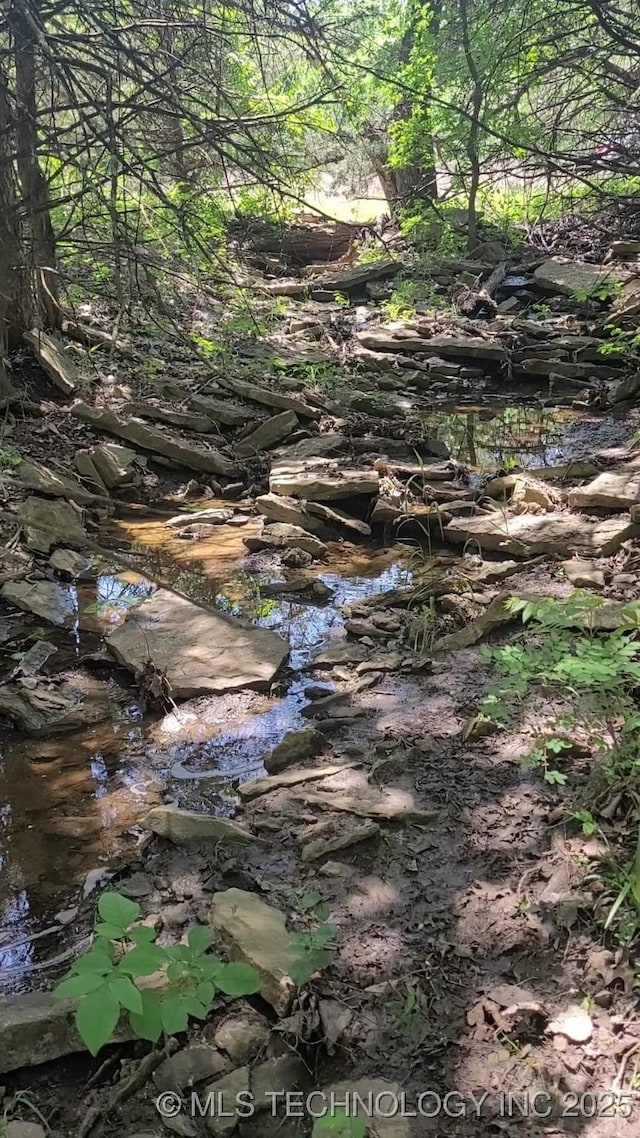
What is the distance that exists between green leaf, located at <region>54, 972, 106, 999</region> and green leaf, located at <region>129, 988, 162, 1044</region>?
134 millimetres

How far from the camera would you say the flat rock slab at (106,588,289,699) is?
420 cm

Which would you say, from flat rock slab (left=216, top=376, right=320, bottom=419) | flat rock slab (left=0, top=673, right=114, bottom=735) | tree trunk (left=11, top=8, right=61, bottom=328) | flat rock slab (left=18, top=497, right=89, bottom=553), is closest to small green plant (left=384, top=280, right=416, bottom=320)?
flat rock slab (left=216, top=376, right=320, bottom=419)

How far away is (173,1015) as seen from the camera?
1.72 meters

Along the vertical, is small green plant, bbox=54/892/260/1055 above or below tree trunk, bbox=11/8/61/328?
below

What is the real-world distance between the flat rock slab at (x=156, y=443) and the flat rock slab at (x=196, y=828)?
518 centimetres

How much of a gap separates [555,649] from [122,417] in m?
6.24

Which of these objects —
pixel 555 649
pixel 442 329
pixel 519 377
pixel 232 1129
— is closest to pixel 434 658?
pixel 555 649

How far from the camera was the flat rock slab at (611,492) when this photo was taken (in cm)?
578

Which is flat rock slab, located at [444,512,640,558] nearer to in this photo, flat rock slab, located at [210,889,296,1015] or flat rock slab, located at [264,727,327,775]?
flat rock slab, located at [264,727,327,775]

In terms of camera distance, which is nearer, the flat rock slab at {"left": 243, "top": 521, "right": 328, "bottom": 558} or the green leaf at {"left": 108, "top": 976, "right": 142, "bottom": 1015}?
the green leaf at {"left": 108, "top": 976, "right": 142, "bottom": 1015}

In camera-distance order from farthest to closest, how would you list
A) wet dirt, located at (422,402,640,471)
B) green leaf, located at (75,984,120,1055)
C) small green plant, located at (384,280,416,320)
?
small green plant, located at (384,280,416,320)
wet dirt, located at (422,402,640,471)
green leaf, located at (75,984,120,1055)

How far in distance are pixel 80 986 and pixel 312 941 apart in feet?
2.69

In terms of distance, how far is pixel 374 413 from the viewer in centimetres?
943

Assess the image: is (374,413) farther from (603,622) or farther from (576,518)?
(603,622)
